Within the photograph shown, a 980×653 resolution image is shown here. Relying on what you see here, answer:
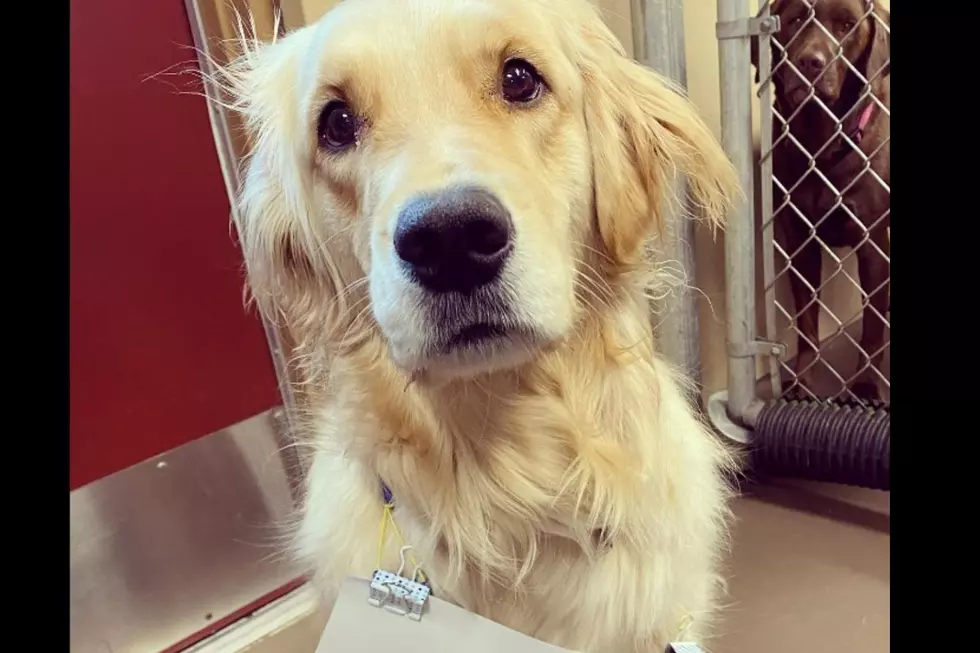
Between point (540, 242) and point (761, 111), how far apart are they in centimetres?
118

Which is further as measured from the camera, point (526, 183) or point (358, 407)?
point (358, 407)

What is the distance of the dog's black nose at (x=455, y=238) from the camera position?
724 millimetres

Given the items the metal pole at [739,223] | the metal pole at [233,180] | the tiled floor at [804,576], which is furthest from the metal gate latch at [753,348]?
the metal pole at [233,180]

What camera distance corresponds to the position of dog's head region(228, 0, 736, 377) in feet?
2.52

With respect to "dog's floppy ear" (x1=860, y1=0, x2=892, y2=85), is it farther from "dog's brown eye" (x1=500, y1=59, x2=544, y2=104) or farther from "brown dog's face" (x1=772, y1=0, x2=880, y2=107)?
"dog's brown eye" (x1=500, y1=59, x2=544, y2=104)

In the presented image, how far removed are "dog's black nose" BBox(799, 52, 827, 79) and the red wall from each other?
132cm

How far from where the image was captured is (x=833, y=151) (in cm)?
188

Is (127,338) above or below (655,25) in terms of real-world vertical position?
below

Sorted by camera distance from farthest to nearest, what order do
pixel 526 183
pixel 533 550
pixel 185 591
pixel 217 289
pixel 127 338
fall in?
pixel 185 591
pixel 217 289
pixel 127 338
pixel 533 550
pixel 526 183

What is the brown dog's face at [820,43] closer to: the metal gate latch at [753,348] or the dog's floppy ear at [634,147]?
the metal gate latch at [753,348]

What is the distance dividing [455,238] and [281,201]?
47 cm

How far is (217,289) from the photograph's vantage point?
1.57m
